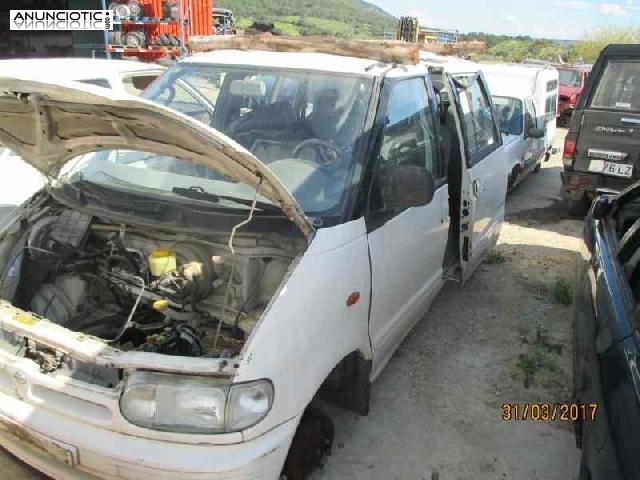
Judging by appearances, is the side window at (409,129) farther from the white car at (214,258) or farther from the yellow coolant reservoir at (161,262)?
the yellow coolant reservoir at (161,262)

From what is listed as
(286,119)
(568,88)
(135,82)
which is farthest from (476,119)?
(568,88)

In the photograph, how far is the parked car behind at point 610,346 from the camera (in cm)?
186

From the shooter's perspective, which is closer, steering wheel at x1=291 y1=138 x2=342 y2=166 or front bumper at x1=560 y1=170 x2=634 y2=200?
steering wheel at x1=291 y1=138 x2=342 y2=166

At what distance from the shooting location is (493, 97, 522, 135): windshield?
7.98 m

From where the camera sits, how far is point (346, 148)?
271 centimetres

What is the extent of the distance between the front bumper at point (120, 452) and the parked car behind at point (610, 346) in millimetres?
1124

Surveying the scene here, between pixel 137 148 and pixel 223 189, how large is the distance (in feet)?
1.41

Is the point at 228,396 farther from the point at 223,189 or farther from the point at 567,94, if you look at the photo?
the point at 567,94

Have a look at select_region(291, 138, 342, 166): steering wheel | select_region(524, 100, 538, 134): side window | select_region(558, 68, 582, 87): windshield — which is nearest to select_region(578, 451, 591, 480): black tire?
select_region(291, 138, 342, 166): steering wheel

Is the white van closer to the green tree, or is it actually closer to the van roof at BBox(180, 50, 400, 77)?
the van roof at BBox(180, 50, 400, 77)

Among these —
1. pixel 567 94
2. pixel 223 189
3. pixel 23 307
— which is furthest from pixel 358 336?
pixel 567 94

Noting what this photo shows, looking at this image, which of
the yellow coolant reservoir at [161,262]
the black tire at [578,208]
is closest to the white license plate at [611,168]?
the black tire at [578,208]

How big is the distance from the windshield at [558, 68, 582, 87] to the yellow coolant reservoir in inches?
631
